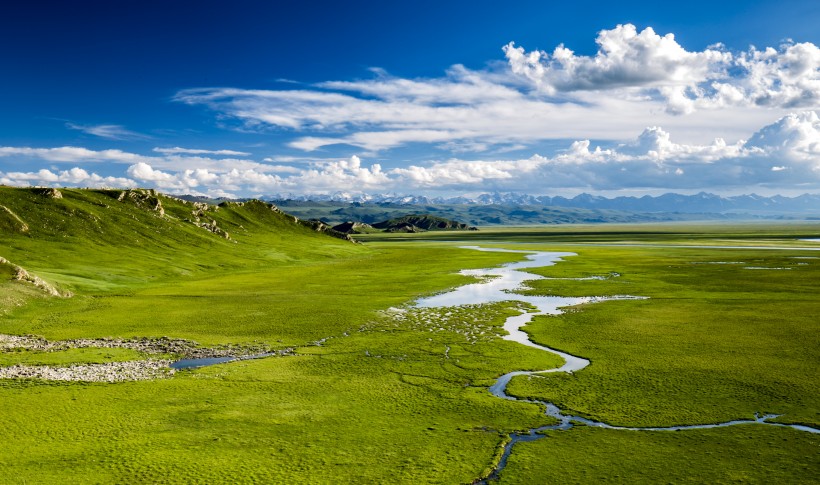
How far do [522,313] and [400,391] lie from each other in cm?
4122

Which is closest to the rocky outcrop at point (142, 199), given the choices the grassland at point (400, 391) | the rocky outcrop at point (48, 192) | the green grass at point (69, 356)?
the rocky outcrop at point (48, 192)

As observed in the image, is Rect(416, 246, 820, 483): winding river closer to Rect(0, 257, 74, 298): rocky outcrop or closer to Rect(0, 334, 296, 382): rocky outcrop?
Rect(0, 334, 296, 382): rocky outcrop

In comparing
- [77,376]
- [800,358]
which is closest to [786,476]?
[800,358]

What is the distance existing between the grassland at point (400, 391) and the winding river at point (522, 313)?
1.00 meters

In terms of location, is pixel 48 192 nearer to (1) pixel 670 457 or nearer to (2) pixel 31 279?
(2) pixel 31 279

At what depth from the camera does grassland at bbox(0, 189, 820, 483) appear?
97.5ft

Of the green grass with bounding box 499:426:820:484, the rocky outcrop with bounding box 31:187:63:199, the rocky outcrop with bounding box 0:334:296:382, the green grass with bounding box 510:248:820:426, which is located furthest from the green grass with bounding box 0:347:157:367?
the rocky outcrop with bounding box 31:187:63:199

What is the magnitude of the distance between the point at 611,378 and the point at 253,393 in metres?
31.5

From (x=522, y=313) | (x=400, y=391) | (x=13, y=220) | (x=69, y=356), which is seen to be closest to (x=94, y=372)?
(x=69, y=356)

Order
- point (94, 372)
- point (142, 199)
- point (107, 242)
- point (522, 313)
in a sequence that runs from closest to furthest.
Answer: point (94, 372)
point (522, 313)
point (107, 242)
point (142, 199)

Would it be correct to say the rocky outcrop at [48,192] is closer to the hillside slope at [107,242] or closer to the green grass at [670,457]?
the hillside slope at [107,242]

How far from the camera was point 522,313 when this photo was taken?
79250mm

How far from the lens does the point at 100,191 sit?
614ft

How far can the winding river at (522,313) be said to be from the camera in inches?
1369
